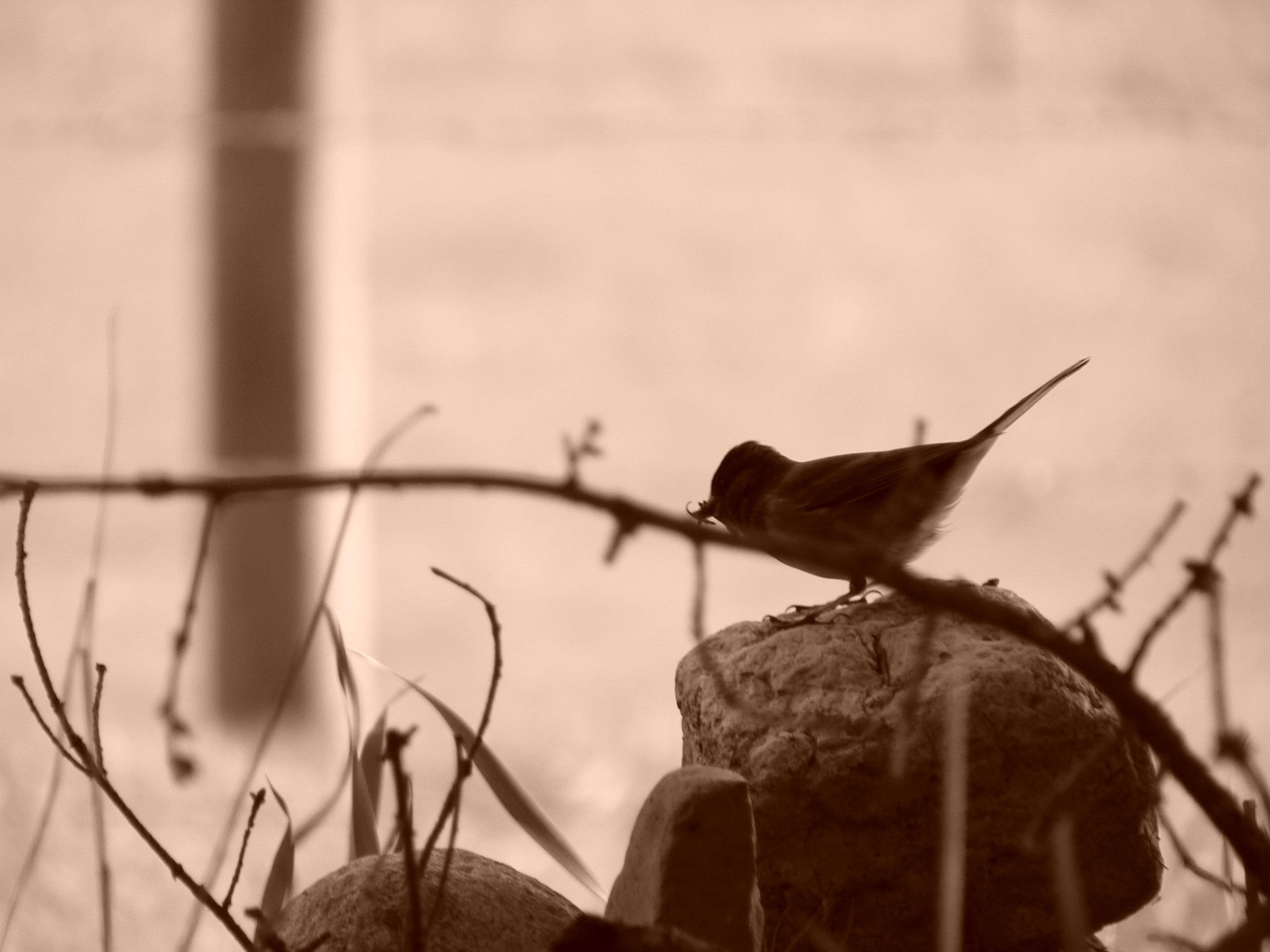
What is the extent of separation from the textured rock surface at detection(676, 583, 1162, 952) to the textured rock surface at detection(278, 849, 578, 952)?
0.18 m

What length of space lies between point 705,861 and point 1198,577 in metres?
0.44

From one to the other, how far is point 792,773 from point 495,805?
174cm

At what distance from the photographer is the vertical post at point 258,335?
110 inches

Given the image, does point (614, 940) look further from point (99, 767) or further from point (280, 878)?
point (280, 878)

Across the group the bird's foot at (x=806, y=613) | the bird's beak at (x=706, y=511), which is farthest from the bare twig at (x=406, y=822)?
the bird's beak at (x=706, y=511)

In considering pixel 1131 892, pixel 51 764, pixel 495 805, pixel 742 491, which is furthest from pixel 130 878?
pixel 1131 892

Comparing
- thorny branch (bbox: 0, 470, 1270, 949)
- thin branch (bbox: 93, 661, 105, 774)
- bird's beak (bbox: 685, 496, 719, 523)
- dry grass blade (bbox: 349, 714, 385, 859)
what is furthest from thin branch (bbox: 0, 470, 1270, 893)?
bird's beak (bbox: 685, 496, 719, 523)

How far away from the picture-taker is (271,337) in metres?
2.81

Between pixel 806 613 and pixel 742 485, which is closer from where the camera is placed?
pixel 806 613

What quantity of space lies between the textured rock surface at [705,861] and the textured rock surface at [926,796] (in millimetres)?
126

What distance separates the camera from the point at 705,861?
94cm

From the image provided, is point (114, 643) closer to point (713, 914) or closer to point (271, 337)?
point (271, 337)

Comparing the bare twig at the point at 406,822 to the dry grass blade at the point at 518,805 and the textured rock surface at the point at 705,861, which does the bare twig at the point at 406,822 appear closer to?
the textured rock surface at the point at 705,861

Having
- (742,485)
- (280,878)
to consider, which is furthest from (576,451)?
(742,485)
